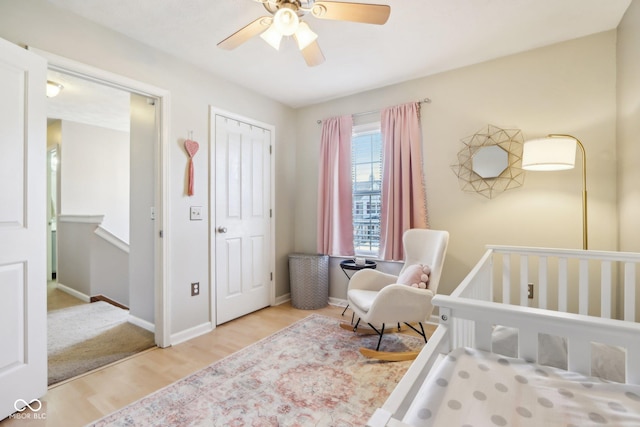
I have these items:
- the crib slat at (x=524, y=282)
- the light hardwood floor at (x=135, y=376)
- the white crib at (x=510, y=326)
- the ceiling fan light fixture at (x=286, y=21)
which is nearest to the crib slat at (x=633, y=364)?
the white crib at (x=510, y=326)

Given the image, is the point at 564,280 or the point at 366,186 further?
the point at 366,186

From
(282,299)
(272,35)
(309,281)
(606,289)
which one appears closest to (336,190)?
(309,281)

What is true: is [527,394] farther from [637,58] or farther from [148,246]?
[148,246]

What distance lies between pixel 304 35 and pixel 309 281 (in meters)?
2.41

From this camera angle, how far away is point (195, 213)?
2643 mm

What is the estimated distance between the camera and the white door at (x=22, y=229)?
1.54 metres

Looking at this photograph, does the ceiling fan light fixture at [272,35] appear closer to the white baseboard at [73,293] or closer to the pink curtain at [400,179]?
the pink curtain at [400,179]

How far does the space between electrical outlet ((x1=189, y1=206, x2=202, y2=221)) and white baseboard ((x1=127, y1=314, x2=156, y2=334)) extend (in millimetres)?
1035

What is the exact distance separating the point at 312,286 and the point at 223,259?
1.02 m

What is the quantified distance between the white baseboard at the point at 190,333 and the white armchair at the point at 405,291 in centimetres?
137

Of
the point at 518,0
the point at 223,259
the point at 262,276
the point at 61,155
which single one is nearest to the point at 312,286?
the point at 262,276

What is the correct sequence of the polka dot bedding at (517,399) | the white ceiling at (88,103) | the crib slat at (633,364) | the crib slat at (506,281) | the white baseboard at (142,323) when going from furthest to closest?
1. the white ceiling at (88,103)
2. the white baseboard at (142,323)
3. the crib slat at (506,281)
4. the crib slat at (633,364)
5. the polka dot bedding at (517,399)

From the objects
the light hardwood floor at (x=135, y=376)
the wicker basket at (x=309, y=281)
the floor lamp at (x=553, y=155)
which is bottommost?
the light hardwood floor at (x=135, y=376)

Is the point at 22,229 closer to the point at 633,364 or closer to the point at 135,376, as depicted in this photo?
the point at 135,376
